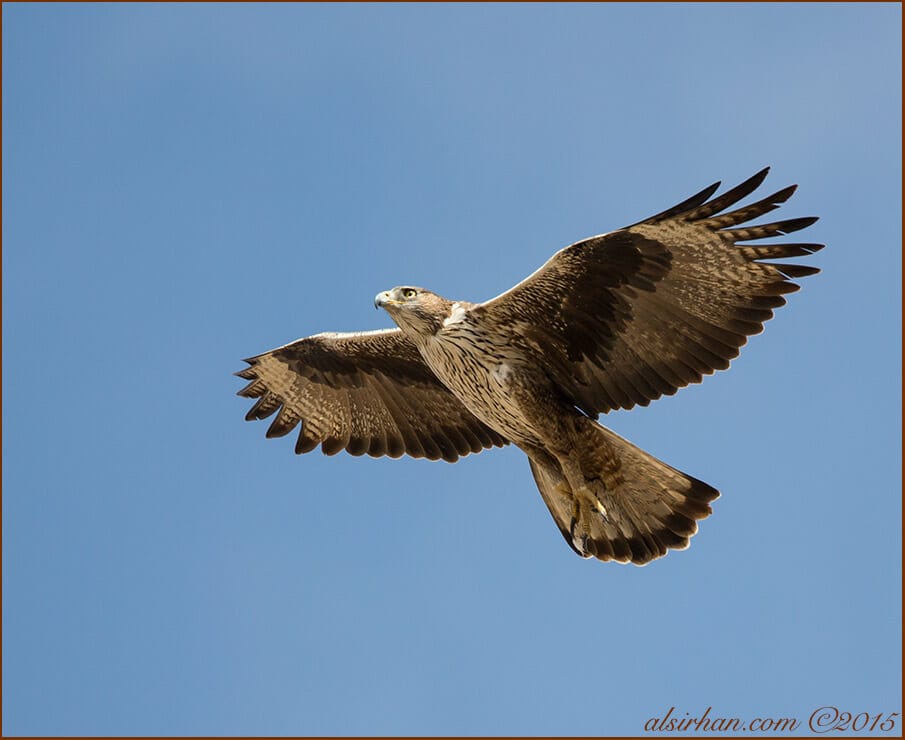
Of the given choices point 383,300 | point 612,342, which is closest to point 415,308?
point 383,300

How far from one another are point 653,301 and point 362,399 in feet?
9.74

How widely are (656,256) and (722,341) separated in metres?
0.76

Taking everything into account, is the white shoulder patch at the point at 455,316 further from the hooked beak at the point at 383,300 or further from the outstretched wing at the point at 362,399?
the outstretched wing at the point at 362,399

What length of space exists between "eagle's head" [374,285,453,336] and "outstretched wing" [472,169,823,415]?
0.29m

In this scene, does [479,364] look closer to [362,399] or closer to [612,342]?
[612,342]

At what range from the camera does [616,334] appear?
Result: 10609 mm

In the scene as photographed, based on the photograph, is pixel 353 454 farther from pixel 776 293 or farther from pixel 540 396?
pixel 776 293

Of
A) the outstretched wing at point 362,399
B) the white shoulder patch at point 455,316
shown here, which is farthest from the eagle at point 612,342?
the outstretched wing at point 362,399

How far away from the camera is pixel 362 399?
1228 cm

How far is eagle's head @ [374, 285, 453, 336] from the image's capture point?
1054cm

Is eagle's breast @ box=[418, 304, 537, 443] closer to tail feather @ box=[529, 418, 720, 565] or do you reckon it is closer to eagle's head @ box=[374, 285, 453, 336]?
eagle's head @ box=[374, 285, 453, 336]

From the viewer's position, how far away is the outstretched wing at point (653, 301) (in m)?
10.0

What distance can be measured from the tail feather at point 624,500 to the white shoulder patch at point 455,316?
3.84ft

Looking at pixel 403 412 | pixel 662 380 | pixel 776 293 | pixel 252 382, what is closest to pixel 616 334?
pixel 662 380
